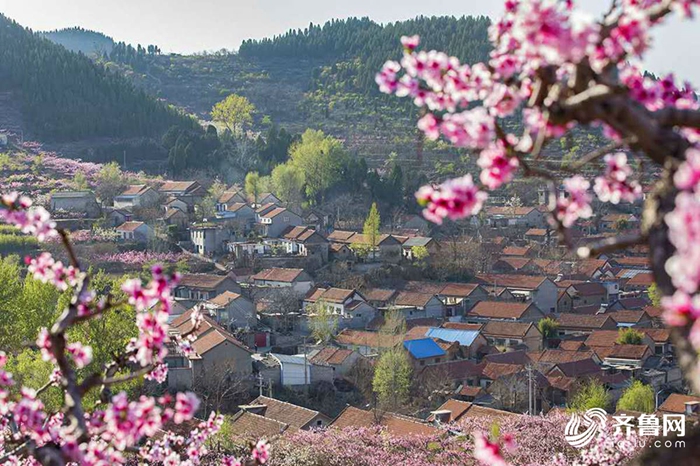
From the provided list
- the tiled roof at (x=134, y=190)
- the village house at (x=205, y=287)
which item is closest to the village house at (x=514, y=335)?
the village house at (x=205, y=287)

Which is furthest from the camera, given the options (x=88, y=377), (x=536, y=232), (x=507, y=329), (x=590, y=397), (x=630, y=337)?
(x=536, y=232)

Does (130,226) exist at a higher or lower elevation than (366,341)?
higher

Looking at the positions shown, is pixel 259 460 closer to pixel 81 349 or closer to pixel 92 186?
pixel 81 349

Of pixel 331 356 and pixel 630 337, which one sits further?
pixel 630 337

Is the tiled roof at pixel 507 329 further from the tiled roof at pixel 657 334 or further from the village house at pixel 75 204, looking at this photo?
the village house at pixel 75 204

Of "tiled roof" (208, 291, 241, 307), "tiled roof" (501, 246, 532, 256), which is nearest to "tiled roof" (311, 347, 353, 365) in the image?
"tiled roof" (208, 291, 241, 307)

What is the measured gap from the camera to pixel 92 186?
39312mm

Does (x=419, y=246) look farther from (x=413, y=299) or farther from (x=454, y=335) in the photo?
(x=454, y=335)

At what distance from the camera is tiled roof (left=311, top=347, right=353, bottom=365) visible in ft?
72.7

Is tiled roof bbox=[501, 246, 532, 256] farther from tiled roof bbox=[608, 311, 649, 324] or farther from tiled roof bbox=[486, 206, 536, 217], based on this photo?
tiled roof bbox=[608, 311, 649, 324]

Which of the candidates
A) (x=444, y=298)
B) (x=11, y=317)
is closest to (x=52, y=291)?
(x=11, y=317)

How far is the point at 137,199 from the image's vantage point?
118ft

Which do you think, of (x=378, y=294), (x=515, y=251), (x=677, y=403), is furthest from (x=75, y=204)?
(x=677, y=403)

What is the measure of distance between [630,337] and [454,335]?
13.9ft
